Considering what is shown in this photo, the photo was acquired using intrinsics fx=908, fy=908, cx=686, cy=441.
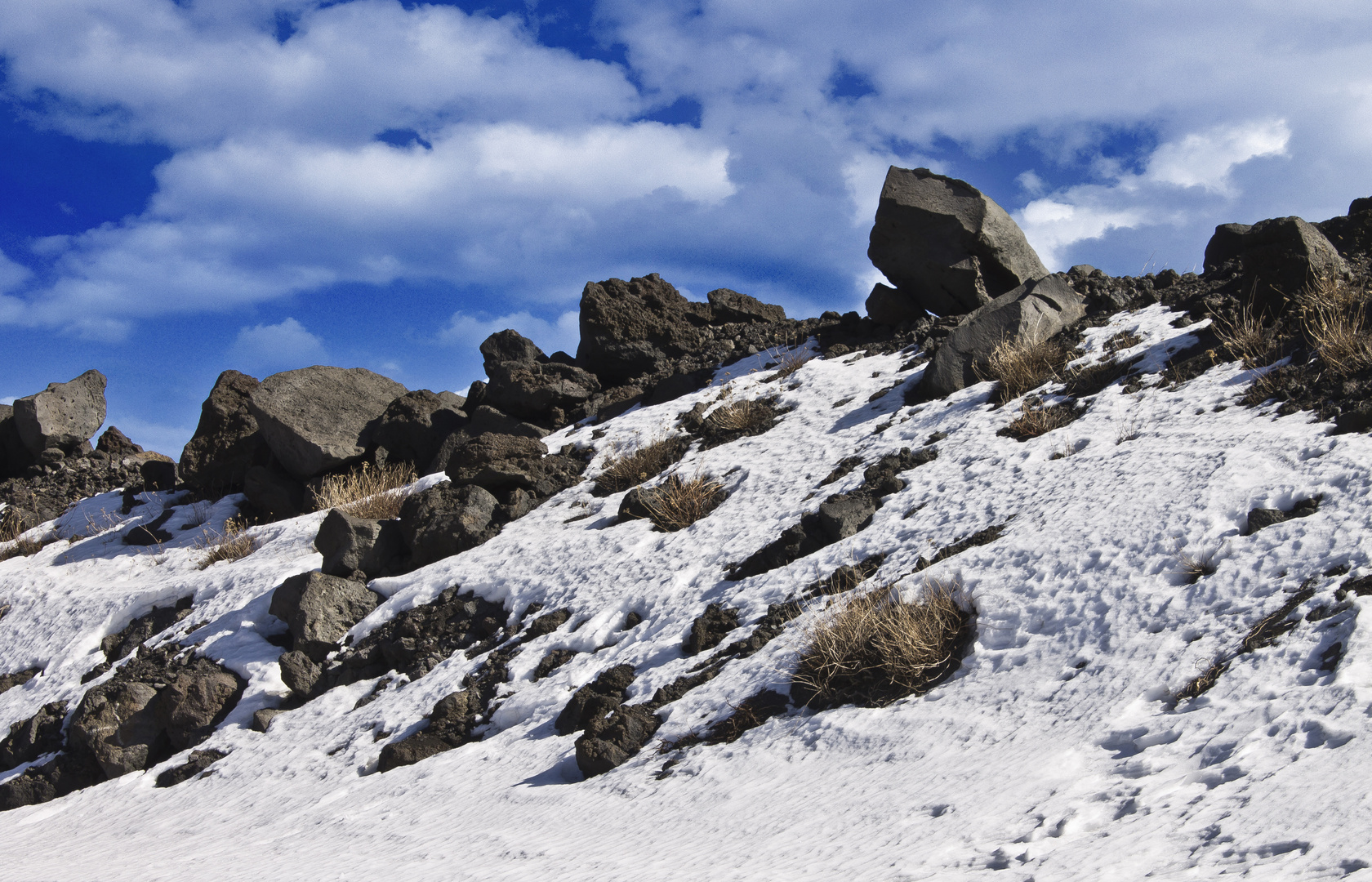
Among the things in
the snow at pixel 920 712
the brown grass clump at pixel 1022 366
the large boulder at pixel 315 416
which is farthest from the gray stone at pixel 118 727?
the brown grass clump at pixel 1022 366

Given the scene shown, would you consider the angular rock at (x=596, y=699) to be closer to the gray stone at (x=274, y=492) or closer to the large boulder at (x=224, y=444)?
the gray stone at (x=274, y=492)

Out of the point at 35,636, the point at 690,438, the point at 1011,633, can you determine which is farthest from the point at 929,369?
the point at 35,636

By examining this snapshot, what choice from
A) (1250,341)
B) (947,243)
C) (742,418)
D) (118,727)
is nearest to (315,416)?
(118,727)

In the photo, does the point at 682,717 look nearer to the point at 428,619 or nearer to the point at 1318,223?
the point at 428,619

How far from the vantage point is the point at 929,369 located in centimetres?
866

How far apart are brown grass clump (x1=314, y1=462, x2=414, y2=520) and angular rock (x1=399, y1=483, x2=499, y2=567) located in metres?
1.02

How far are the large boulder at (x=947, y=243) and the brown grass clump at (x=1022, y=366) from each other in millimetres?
2403

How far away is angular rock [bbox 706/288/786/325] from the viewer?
13.4m

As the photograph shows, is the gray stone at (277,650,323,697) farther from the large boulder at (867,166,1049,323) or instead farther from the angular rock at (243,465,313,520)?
the large boulder at (867,166,1049,323)

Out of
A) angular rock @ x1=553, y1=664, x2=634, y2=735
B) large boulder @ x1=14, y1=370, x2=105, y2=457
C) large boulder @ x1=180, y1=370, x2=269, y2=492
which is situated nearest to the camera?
angular rock @ x1=553, y1=664, x2=634, y2=735

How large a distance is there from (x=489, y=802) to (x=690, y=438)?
212 inches

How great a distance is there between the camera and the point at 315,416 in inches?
469

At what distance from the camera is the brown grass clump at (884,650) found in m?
4.37

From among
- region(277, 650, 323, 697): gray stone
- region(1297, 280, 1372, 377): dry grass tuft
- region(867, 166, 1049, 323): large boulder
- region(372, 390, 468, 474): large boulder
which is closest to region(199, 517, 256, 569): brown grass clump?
region(372, 390, 468, 474): large boulder
